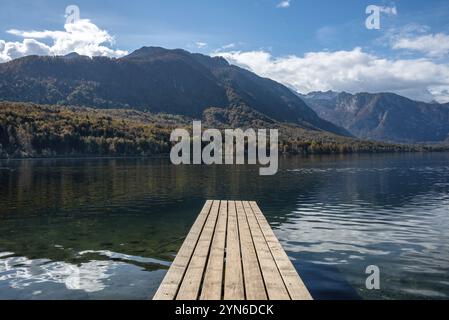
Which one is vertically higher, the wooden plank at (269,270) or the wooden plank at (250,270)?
the wooden plank at (269,270)

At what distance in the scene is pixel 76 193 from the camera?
2021 inches

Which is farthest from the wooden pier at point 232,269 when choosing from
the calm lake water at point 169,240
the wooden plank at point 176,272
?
the calm lake water at point 169,240

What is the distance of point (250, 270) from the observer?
13.5 metres

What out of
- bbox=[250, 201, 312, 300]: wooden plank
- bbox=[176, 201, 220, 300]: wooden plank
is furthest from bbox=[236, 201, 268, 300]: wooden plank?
bbox=[176, 201, 220, 300]: wooden plank

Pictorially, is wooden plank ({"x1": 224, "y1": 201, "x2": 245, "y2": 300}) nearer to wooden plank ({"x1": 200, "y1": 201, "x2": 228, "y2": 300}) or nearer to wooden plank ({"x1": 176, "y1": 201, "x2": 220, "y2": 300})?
wooden plank ({"x1": 200, "y1": 201, "x2": 228, "y2": 300})

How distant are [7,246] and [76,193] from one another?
28.2 m

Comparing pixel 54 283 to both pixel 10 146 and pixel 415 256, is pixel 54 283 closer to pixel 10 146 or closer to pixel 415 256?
pixel 415 256

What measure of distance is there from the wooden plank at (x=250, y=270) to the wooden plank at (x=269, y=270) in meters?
0.15

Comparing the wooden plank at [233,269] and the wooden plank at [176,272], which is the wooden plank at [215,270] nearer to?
the wooden plank at [233,269]

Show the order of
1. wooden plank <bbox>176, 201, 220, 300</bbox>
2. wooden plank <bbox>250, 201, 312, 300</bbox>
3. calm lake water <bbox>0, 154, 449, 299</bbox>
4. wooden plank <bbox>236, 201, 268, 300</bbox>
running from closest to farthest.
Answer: wooden plank <bbox>250, 201, 312, 300</bbox>
wooden plank <bbox>176, 201, 220, 300</bbox>
wooden plank <bbox>236, 201, 268, 300</bbox>
calm lake water <bbox>0, 154, 449, 299</bbox>


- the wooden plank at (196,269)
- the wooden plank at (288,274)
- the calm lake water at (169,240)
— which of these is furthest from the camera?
the calm lake water at (169,240)

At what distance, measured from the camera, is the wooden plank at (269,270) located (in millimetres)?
11258

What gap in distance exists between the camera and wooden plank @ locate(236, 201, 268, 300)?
11381 mm
